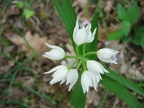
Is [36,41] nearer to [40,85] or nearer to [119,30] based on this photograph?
[40,85]

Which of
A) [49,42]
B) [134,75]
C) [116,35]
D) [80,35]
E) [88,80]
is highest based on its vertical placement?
[80,35]

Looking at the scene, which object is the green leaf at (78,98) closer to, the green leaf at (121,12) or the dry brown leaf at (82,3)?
→ the green leaf at (121,12)

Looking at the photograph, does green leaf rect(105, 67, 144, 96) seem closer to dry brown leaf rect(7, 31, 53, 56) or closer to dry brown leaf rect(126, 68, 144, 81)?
dry brown leaf rect(126, 68, 144, 81)

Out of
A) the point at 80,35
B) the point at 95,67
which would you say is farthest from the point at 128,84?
the point at 80,35

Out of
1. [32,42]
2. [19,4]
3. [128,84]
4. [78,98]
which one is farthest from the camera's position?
[19,4]

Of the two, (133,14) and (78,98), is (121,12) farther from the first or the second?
(78,98)

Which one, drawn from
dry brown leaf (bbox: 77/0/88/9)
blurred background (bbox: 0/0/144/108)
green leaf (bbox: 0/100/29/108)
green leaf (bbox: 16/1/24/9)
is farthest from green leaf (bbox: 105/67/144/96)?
green leaf (bbox: 16/1/24/9)

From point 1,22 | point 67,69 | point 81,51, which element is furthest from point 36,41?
point 67,69
